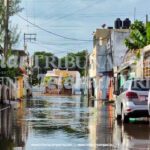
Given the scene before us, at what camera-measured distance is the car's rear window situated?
2091cm

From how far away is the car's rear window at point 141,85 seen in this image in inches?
823

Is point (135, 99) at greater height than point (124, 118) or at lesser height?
greater

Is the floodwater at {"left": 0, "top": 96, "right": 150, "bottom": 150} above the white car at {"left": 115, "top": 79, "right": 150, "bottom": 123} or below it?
below

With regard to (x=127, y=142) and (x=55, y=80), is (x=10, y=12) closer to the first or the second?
(x=127, y=142)

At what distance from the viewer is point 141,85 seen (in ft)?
70.1

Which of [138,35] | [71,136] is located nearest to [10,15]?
[138,35]

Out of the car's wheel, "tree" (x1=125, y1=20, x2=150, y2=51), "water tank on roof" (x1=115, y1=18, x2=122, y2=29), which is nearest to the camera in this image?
the car's wheel

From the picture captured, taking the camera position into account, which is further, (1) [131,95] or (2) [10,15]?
(2) [10,15]

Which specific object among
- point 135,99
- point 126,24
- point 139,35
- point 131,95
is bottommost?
point 135,99

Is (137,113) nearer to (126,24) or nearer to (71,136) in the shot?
(71,136)

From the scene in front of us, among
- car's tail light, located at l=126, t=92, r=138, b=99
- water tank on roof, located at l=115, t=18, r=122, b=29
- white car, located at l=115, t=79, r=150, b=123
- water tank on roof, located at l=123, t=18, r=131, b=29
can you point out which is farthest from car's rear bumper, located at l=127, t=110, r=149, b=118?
water tank on roof, located at l=115, t=18, r=122, b=29

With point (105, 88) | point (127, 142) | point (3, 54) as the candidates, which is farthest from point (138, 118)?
point (105, 88)

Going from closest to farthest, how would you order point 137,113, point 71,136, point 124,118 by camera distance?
point 71,136 → point 137,113 → point 124,118

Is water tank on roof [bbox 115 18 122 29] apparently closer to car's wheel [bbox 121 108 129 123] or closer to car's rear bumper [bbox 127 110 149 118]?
car's wheel [bbox 121 108 129 123]
